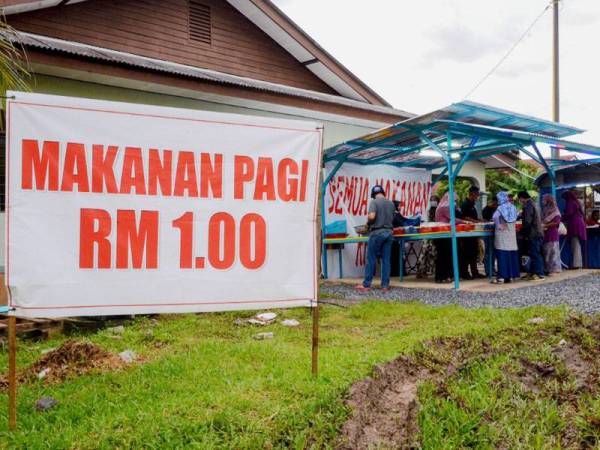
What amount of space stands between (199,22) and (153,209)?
8957 millimetres

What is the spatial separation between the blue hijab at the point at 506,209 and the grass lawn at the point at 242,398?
420cm

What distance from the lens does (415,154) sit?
504 inches

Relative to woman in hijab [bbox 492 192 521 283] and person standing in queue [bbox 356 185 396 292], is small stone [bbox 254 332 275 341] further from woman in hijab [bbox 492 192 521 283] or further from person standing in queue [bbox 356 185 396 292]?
woman in hijab [bbox 492 192 521 283]

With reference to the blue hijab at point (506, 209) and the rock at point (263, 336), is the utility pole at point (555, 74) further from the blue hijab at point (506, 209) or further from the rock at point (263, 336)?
the rock at point (263, 336)

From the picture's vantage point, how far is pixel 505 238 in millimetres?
9859

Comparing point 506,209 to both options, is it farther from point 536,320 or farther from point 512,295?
point 536,320

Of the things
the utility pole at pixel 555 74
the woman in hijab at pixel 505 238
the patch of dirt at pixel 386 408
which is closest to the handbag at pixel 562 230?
the woman in hijab at pixel 505 238

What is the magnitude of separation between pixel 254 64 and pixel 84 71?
483cm

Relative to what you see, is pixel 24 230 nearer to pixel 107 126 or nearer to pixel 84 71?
pixel 107 126

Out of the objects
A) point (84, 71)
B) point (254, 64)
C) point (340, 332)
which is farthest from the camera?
point (254, 64)

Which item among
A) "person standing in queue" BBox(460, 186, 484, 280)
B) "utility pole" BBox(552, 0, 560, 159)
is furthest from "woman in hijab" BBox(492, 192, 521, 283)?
"utility pole" BBox(552, 0, 560, 159)

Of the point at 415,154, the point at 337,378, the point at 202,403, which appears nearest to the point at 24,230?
the point at 202,403

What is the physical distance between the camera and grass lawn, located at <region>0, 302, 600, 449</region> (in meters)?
3.23

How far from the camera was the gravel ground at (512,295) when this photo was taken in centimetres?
725
